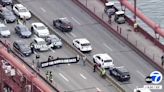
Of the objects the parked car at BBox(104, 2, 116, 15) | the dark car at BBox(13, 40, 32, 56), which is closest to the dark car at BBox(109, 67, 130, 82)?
the dark car at BBox(13, 40, 32, 56)

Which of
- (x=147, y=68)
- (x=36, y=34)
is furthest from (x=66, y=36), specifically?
(x=147, y=68)

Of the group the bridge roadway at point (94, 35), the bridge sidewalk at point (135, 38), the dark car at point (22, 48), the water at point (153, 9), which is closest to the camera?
the dark car at point (22, 48)

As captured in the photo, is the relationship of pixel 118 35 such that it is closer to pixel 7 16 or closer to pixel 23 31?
pixel 23 31

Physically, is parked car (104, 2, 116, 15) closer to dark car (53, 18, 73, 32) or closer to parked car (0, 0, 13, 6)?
dark car (53, 18, 73, 32)

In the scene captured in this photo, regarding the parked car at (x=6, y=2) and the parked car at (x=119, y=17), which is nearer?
the parked car at (x=119, y=17)

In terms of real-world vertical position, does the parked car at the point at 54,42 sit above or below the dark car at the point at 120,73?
above

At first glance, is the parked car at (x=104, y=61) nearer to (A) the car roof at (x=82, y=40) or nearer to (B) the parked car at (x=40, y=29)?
(A) the car roof at (x=82, y=40)

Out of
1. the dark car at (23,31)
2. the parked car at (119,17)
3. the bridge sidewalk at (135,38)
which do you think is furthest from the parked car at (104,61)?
the parked car at (119,17)
